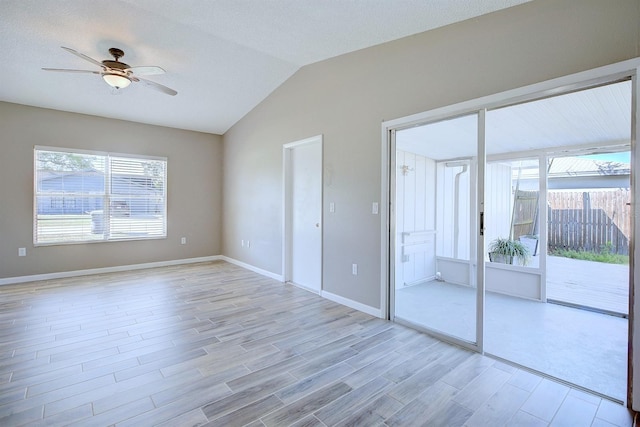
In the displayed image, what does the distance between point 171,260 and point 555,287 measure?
6561 mm

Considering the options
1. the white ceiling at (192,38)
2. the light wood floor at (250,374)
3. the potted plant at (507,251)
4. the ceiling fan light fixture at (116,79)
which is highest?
the white ceiling at (192,38)

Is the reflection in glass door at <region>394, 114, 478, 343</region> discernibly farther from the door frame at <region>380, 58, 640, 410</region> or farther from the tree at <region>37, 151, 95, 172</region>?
the tree at <region>37, 151, 95, 172</region>

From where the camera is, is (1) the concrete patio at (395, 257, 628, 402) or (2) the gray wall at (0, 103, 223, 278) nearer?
(1) the concrete patio at (395, 257, 628, 402)

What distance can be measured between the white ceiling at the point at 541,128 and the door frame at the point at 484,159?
16 centimetres

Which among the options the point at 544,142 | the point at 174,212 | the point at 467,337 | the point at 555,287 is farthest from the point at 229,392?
the point at 174,212

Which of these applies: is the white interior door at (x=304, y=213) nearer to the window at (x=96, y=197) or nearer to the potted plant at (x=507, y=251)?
the potted plant at (x=507, y=251)

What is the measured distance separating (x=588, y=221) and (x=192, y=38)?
5.17m

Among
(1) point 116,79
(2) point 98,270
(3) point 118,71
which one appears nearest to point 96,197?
(2) point 98,270

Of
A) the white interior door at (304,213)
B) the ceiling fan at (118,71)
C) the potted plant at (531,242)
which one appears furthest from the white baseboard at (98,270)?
the potted plant at (531,242)

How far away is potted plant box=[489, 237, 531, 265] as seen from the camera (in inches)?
170

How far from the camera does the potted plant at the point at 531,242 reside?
4227 millimetres

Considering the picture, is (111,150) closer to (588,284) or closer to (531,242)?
(531,242)

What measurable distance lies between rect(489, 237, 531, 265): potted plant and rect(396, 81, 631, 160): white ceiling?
1.32 metres

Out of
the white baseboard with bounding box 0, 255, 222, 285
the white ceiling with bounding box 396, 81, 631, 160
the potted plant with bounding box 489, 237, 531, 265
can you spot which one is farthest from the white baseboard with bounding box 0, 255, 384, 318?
the potted plant with bounding box 489, 237, 531, 265
